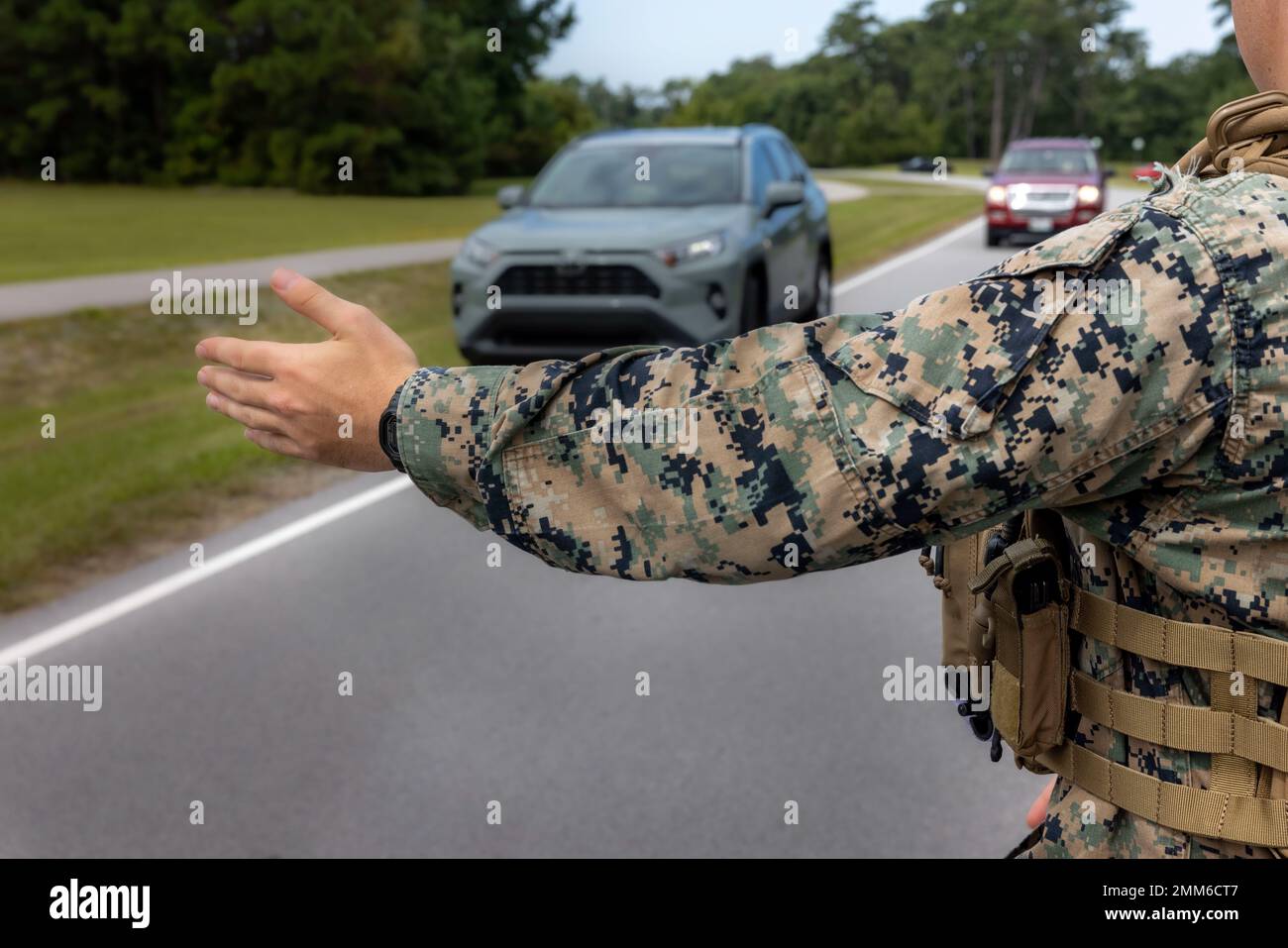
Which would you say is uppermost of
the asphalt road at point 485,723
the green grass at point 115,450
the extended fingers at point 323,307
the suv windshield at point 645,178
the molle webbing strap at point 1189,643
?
the suv windshield at point 645,178

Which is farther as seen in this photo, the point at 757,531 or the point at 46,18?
the point at 46,18

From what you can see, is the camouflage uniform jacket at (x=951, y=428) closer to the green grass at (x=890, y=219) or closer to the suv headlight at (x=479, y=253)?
the suv headlight at (x=479, y=253)

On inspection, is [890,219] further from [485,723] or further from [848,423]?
[848,423]

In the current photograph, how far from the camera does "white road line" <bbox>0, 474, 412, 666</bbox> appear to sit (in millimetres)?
5301

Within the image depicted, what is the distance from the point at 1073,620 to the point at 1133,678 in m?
0.09

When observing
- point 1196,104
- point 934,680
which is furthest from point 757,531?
point 1196,104

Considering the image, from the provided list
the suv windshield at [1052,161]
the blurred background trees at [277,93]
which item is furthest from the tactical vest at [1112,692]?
the blurred background trees at [277,93]

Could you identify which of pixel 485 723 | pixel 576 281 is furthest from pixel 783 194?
pixel 485 723

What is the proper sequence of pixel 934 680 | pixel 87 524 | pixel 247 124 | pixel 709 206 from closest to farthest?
pixel 934 680 → pixel 87 524 → pixel 709 206 → pixel 247 124

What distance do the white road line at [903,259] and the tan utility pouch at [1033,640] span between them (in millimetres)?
15306

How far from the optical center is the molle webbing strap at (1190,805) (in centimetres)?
145

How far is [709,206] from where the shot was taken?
38.5ft

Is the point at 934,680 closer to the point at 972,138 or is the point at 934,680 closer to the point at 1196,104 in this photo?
the point at 1196,104

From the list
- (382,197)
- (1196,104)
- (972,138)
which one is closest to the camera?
(382,197)
